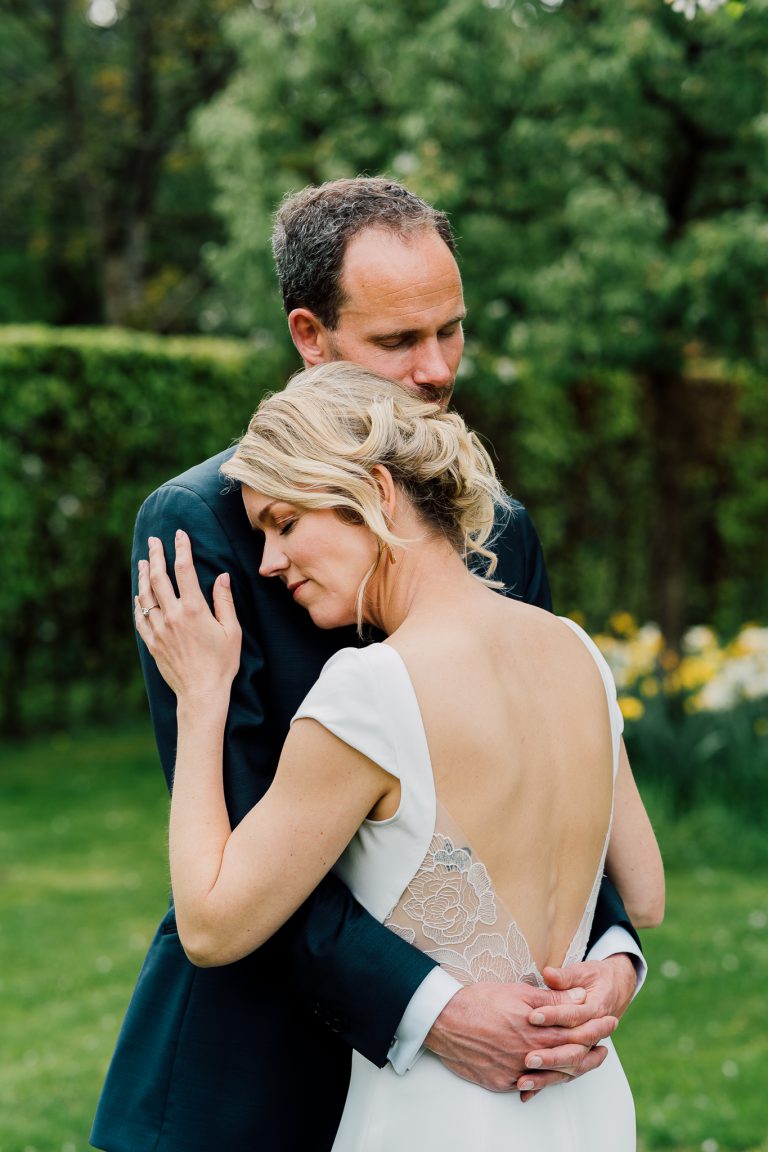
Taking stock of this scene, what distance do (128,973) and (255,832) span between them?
4291 millimetres

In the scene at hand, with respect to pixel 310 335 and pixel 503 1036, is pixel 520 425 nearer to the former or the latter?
pixel 310 335

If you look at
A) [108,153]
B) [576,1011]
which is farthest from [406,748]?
[108,153]

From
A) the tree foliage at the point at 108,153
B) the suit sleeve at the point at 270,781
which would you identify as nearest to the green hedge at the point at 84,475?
the suit sleeve at the point at 270,781

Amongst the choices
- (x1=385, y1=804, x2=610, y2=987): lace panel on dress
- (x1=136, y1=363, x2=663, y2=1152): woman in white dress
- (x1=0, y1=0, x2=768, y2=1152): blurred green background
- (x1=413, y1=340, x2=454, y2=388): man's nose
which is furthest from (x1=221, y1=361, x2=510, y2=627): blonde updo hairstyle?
(x1=0, y1=0, x2=768, y2=1152): blurred green background

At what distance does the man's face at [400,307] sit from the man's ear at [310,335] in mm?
36

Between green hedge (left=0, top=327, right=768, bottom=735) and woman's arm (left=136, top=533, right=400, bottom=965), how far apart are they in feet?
24.9

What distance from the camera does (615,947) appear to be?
223 cm

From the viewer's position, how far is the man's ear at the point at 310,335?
252 centimetres

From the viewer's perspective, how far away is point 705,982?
573 centimetres

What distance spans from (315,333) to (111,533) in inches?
313

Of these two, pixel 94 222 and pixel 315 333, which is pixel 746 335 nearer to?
pixel 315 333

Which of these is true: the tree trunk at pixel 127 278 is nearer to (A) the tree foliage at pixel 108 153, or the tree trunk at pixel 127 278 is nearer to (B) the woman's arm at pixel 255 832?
(A) the tree foliage at pixel 108 153

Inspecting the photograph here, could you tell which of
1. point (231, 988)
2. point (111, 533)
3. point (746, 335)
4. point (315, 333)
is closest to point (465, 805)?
point (231, 988)

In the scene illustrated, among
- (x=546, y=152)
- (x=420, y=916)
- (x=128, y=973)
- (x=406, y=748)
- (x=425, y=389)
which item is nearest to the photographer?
A: (x=406, y=748)
